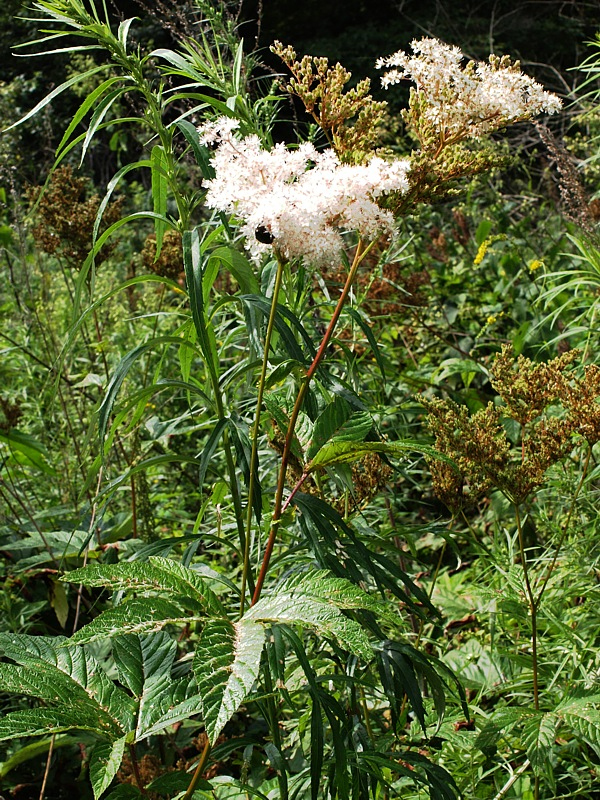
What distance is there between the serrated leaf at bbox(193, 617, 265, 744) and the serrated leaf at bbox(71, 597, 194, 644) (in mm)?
50

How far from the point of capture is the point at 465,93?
1176 mm

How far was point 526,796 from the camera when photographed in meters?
1.75

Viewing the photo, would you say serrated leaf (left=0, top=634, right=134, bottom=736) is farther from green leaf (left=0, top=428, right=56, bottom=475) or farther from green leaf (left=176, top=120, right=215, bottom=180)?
green leaf (left=0, top=428, right=56, bottom=475)

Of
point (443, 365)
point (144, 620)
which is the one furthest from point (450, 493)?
point (443, 365)

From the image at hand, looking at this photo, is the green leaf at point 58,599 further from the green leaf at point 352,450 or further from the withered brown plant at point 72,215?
the green leaf at point 352,450

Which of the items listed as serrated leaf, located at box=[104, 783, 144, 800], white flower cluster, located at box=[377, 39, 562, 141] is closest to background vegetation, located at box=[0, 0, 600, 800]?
serrated leaf, located at box=[104, 783, 144, 800]

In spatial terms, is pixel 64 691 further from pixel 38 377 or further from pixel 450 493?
pixel 38 377

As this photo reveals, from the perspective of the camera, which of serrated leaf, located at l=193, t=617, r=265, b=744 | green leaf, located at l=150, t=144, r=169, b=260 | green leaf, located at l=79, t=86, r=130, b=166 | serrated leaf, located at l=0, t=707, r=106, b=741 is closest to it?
serrated leaf, located at l=193, t=617, r=265, b=744

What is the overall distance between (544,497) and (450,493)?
0.97m

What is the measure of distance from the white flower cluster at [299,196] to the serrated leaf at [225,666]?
0.47m

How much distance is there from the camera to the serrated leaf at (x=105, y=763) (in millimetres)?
934

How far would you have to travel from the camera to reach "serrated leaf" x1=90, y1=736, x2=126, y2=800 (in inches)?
36.8

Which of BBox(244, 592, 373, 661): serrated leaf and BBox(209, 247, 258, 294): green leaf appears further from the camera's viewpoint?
BBox(209, 247, 258, 294): green leaf

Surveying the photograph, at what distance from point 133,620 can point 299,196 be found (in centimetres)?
56
